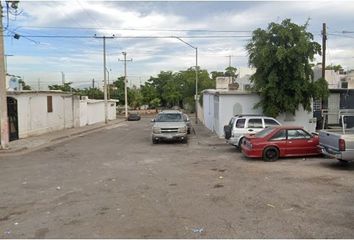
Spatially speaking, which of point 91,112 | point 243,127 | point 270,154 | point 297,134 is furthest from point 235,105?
point 91,112

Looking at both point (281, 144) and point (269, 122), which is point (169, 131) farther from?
point (281, 144)

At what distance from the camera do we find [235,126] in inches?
778

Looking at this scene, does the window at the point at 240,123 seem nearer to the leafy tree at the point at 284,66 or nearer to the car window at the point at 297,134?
the car window at the point at 297,134

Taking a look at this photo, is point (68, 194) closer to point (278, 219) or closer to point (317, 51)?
point (278, 219)

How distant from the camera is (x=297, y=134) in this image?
55.1ft

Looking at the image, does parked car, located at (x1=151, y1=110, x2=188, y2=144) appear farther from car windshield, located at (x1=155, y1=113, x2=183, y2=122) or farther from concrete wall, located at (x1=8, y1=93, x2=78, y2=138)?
concrete wall, located at (x1=8, y1=93, x2=78, y2=138)

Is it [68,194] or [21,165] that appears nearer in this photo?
[68,194]

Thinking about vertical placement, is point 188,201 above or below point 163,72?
below

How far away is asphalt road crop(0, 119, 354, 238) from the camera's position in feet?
24.1

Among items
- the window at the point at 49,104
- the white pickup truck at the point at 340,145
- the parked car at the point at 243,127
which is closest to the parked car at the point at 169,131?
the parked car at the point at 243,127

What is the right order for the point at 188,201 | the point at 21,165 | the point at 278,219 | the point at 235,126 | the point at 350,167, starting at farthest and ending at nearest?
the point at 235,126 → the point at 21,165 → the point at 350,167 → the point at 188,201 → the point at 278,219

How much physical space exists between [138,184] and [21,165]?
678 cm

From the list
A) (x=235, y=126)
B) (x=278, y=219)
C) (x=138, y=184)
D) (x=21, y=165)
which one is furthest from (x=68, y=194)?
(x=235, y=126)

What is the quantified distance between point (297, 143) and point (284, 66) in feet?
26.8
